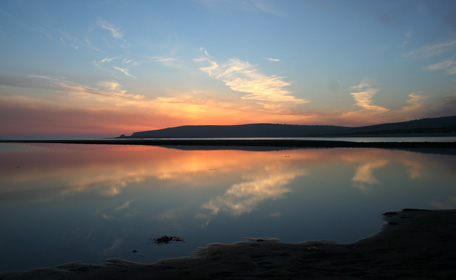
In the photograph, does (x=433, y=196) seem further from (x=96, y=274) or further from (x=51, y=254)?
(x=51, y=254)

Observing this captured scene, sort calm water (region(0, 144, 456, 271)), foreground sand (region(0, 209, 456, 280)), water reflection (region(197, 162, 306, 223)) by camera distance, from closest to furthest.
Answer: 1. foreground sand (region(0, 209, 456, 280))
2. calm water (region(0, 144, 456, 271))
3. water reflection (region(197, 162, 306, 223))

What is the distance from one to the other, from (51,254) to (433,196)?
14.9 m

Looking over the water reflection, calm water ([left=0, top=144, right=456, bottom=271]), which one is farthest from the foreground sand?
the water reflection

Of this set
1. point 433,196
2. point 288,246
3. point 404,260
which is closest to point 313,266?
point 288,246

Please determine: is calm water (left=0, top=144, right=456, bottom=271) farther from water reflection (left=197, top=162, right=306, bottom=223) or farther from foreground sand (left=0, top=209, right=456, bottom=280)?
foreground sand (left=0, top=209, right=456, bottom=280)

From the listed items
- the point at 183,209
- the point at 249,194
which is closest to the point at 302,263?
the point at 183,209

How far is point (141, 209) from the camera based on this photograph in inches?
421

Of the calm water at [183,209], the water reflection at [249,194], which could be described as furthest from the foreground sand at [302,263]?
the water reflection at [249,194]

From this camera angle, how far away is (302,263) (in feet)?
18.8

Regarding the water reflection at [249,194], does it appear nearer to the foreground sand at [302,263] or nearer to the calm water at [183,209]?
the calm water at [183,209]

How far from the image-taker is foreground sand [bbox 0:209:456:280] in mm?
5215

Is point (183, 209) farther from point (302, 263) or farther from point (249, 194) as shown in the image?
point (302, 263)

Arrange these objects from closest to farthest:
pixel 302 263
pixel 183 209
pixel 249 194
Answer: pixel 302 263 → pixel 183 209 → pixel 249 194

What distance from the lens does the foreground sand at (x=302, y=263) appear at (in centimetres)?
521
